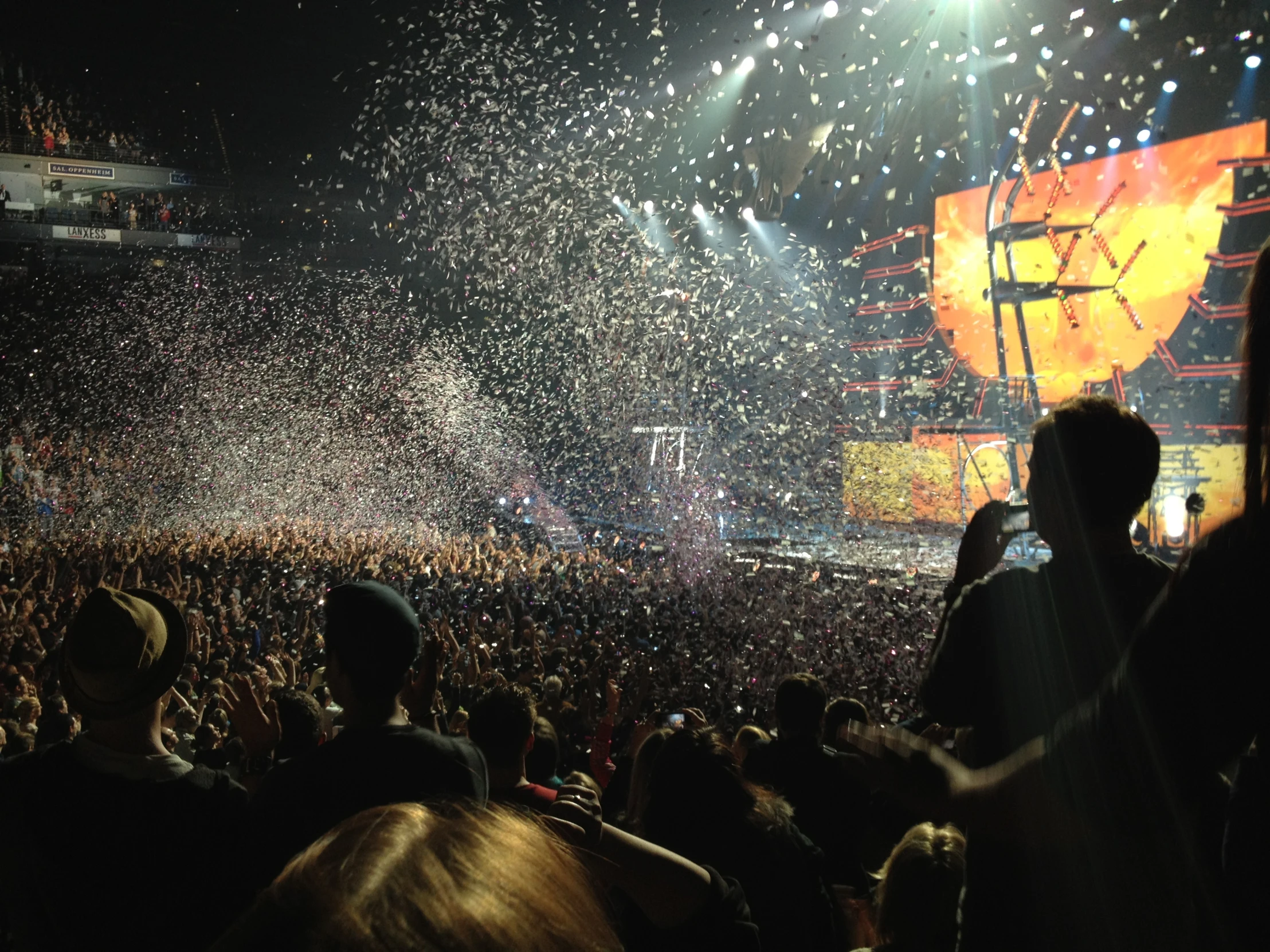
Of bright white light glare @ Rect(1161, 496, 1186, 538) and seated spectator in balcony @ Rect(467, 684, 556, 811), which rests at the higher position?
bright white light glare @ Rect(1161, 496, 1186, 538)

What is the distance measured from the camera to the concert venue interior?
3.42ft

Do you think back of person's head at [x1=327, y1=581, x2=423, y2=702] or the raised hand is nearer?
back of person's head at [x1=327, y1=581, x2=423, y2=702]

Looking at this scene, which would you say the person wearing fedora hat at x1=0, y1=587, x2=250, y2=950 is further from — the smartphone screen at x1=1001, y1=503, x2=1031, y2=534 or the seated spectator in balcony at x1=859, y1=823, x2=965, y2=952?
the smartphone screen at x1=1001, y1=503, x2=1031, y2=534

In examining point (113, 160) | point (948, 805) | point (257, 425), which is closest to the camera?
point (948, 805)

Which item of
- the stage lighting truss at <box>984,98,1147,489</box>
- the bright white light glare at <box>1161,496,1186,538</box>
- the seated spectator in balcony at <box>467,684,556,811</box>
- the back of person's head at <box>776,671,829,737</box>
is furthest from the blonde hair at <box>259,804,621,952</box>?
the stage lighting truss at <box>984,98,1147,489</box>

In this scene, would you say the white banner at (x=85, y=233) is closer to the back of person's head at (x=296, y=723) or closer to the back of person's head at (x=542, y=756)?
the back of person's head at (x=296, y=723)

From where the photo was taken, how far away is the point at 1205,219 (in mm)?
15430

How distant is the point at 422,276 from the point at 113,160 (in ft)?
33.5

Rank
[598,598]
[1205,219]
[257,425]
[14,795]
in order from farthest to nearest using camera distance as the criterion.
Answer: [257,425], [1205,219], [598,598], [14,795]

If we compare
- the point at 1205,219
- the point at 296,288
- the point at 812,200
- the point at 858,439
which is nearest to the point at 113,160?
the point at 296,288

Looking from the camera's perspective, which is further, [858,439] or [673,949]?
[858,439]

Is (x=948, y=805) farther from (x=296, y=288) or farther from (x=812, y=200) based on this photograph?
(x=296, y=288)

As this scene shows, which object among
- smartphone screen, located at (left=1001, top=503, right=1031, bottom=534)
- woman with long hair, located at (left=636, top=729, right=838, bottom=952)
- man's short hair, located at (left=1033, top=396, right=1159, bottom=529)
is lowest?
woman with long hair, located at (left=636, top=729, right=838, bottom=952)

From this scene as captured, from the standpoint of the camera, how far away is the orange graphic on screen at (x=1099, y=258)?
15.6m
